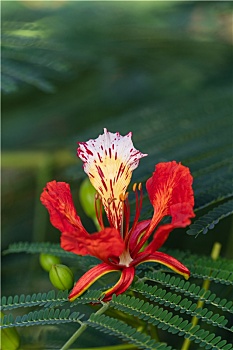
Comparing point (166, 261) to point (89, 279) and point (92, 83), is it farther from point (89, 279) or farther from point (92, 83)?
point (92, 83)

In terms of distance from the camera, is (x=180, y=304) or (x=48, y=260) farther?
(x=48, y=260)

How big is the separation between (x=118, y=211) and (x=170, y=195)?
9cm

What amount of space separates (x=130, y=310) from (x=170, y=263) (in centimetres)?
9

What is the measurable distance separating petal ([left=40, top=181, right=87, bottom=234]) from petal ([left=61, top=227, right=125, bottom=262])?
5cm

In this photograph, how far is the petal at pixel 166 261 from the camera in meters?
1.02

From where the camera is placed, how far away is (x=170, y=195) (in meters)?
1.02

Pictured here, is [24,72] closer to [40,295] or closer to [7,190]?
[7,190]

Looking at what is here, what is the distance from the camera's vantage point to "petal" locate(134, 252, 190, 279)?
3.34 feet

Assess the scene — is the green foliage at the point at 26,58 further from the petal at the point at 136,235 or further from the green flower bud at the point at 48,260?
the petal at the point at 136,235

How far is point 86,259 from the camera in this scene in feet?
3.93

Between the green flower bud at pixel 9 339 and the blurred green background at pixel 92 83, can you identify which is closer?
the green flower bud at pixel 9 339

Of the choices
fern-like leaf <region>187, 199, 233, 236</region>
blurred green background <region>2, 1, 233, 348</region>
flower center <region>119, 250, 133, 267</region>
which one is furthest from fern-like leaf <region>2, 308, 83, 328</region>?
blurred green background <region>2, 1, 233, 348</region>

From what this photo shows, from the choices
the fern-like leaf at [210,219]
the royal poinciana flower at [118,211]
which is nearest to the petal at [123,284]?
the royal poinciana flower at [118,211]

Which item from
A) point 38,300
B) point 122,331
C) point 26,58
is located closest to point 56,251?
point 38,300
